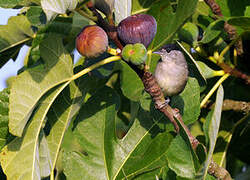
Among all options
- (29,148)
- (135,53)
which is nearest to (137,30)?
(135,53)

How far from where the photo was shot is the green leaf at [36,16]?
3.86 feet

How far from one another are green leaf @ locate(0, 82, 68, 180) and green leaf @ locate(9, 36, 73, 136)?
5 cm

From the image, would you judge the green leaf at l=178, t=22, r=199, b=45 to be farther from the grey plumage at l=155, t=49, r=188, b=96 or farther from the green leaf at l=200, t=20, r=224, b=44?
the grey plumage at l=155, t=49, r=188, b=96

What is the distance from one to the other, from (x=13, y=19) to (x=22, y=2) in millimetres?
63

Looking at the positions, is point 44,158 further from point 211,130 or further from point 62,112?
point 211,130

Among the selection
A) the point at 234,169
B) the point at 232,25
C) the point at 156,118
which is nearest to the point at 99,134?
the point at 156,118

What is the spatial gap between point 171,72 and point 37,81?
0.40 m

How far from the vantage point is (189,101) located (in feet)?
4.17

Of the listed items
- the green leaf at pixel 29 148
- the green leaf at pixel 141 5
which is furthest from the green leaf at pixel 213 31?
the green leaf at pixel 29 148

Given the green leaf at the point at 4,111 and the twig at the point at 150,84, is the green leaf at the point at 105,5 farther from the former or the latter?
the green leaf at the point at 4,111

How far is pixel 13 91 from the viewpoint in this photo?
1133mm

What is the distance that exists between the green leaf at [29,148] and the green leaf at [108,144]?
13 centimetres

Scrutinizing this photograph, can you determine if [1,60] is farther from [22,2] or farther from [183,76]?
[183,76]

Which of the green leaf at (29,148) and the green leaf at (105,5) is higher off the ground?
the green leaf at (105,5)
